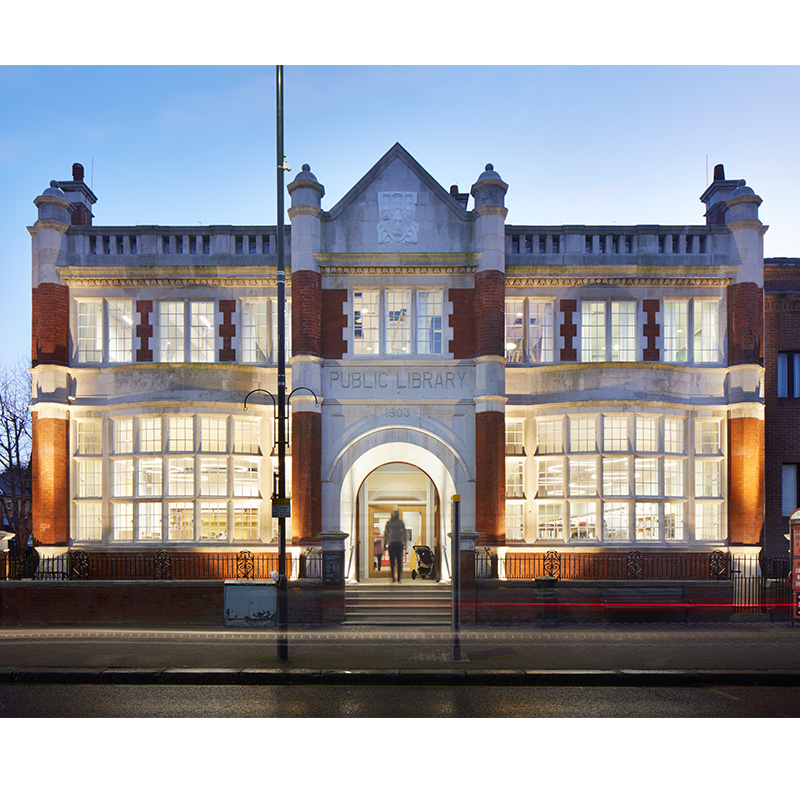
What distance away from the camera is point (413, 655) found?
12539 millimetres

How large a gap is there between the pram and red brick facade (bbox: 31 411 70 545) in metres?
9.44

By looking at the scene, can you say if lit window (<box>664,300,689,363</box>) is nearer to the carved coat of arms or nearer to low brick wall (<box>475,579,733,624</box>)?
low brick wall (<box>475,579,733,624</box>)

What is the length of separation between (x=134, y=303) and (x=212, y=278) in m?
2.20

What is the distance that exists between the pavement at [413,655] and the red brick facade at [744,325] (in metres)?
6.68

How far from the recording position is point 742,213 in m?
18.6

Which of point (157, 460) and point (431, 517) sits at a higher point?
point (157, 460)

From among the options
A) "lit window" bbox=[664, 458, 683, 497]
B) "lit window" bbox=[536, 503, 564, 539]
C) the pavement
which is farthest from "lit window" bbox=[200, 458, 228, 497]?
"lit window" bbox=[664, 458, 683, 497]

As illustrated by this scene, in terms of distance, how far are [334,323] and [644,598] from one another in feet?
33.3

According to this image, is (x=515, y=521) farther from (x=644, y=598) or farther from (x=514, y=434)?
(x=644, y=598)

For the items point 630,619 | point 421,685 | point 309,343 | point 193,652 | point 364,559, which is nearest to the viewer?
point 421,685

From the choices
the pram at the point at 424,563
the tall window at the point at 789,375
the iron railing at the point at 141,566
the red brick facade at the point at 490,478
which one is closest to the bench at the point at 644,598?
the red brick facade at the point at 490,478

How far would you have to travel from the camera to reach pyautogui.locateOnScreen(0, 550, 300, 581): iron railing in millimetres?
17219

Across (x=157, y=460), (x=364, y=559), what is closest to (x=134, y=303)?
(x=157, y=460)

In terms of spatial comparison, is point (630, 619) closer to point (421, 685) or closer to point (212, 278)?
point (421, 685)
